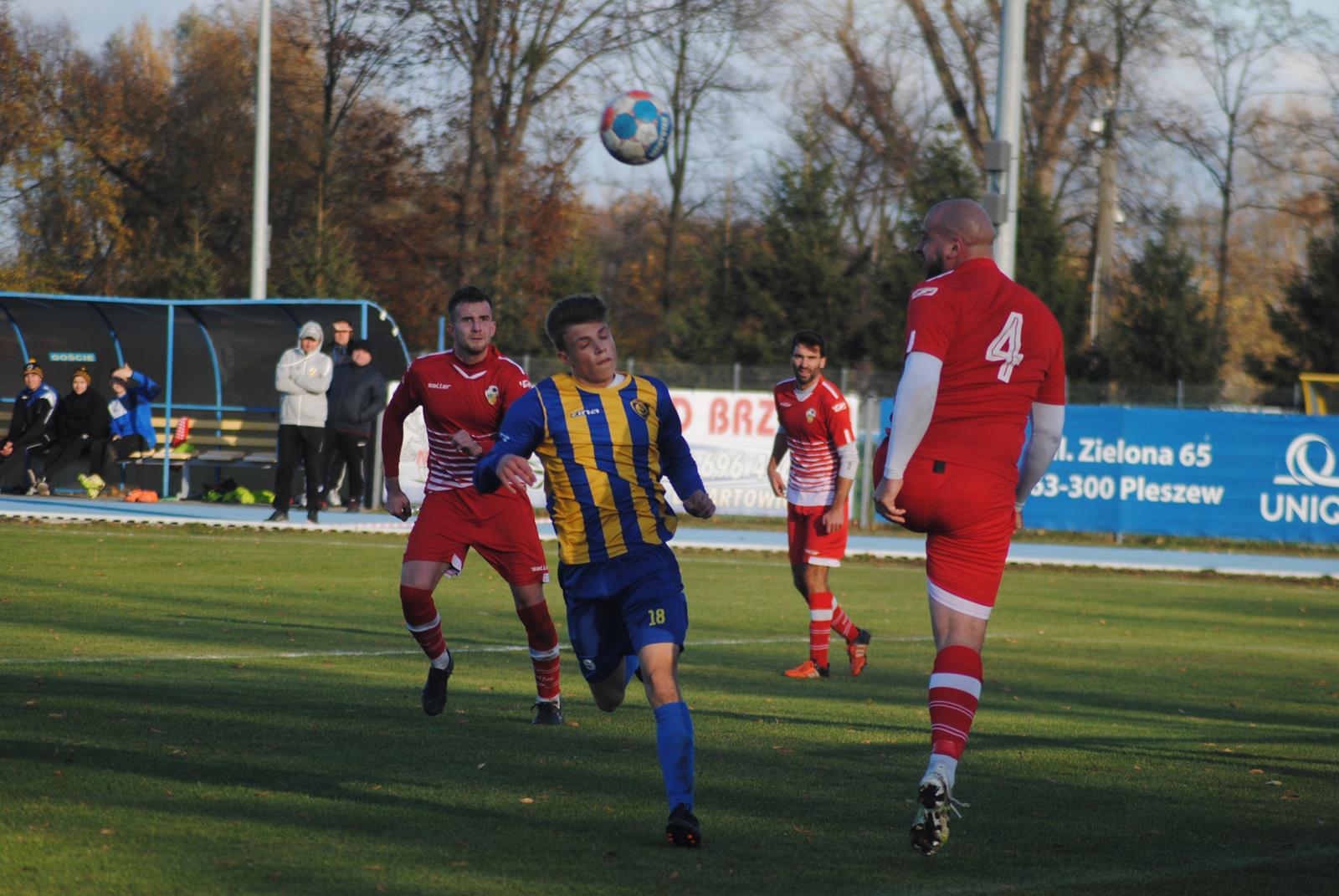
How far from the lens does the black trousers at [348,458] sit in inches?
836

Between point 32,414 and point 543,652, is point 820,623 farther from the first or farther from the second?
point 32,414

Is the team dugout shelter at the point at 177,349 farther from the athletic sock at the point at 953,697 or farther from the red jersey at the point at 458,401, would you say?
the athletic sock at the point at 953,697

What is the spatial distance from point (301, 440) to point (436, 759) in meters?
13.7

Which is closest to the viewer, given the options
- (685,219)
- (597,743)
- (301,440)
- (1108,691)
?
(597,743)

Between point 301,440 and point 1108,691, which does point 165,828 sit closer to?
point 1108,691

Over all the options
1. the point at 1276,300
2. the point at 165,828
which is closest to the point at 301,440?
the point at 165,828

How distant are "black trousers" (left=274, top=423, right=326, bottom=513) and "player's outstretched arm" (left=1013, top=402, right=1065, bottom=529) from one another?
1485 cm

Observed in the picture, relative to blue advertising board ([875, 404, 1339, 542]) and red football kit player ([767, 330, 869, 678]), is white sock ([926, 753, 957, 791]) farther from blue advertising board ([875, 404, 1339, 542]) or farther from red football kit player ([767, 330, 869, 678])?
blue advertising board ([875, 404, 1339, 542])

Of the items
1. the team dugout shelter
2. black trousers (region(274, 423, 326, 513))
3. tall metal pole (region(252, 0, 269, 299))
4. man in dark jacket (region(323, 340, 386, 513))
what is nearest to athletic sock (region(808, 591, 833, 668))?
black trousers (region(274, 423, 326, 513))

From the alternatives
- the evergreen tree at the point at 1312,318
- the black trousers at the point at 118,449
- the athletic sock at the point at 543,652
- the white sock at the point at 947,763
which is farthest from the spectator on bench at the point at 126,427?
the evergreen tree at the point at 1312,318

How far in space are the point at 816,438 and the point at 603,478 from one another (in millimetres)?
5156

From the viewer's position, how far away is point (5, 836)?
4.98 meters

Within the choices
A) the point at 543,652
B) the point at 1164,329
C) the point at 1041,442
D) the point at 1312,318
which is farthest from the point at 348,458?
the point at 1312,318

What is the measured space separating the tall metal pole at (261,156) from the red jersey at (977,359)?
922 inches
